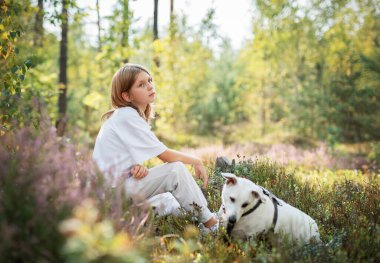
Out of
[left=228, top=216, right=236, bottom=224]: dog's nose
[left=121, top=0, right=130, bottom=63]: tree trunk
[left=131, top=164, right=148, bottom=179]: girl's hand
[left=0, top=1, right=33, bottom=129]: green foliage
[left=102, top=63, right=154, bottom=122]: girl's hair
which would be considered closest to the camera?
[left=228, top=216, right=236, bottom=224]: dog's nose

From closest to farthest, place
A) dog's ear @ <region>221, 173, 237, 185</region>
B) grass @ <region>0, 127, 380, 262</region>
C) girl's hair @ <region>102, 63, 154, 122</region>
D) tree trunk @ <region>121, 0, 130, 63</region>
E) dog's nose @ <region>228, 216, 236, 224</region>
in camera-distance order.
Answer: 1. grass @ <region>0, 127, 380, 262</region>
2. dog's nose @ <region>228, 216, 236, 224</region>
3. dog's ear @ <region>221, 173, 237, 185</region>
4. girl's hair @ <region>102, 63, 154, 122</region>
5. tree trunk @ <region>121, 0, 130, 63</region>

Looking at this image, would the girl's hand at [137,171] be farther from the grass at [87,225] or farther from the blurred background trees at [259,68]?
the blurred background trees at [259,68]

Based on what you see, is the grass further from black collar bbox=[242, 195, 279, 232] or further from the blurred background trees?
the blurred background trees

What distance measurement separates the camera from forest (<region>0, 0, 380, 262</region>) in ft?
7.30

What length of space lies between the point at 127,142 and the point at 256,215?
1.40 metres

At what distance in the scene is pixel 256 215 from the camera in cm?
321

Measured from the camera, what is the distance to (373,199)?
172 inches

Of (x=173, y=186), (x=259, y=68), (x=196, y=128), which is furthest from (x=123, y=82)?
(x=196, y=128)

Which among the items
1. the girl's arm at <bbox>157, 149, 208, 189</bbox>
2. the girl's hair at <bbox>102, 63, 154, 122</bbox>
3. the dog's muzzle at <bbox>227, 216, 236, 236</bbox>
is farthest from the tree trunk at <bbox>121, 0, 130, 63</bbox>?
the dog's muzzle at <bbox>227, 216, 236, 236</bbox>

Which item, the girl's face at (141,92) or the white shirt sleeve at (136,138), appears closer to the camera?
the white shirt sleeve at (136,138)

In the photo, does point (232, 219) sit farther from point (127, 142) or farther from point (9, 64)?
point (9, 64)

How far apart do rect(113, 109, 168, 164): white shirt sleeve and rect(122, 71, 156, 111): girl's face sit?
0.32 m

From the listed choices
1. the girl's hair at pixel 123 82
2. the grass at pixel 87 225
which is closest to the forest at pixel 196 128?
the grass at pixel 87 225

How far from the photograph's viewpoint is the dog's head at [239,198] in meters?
3.08
